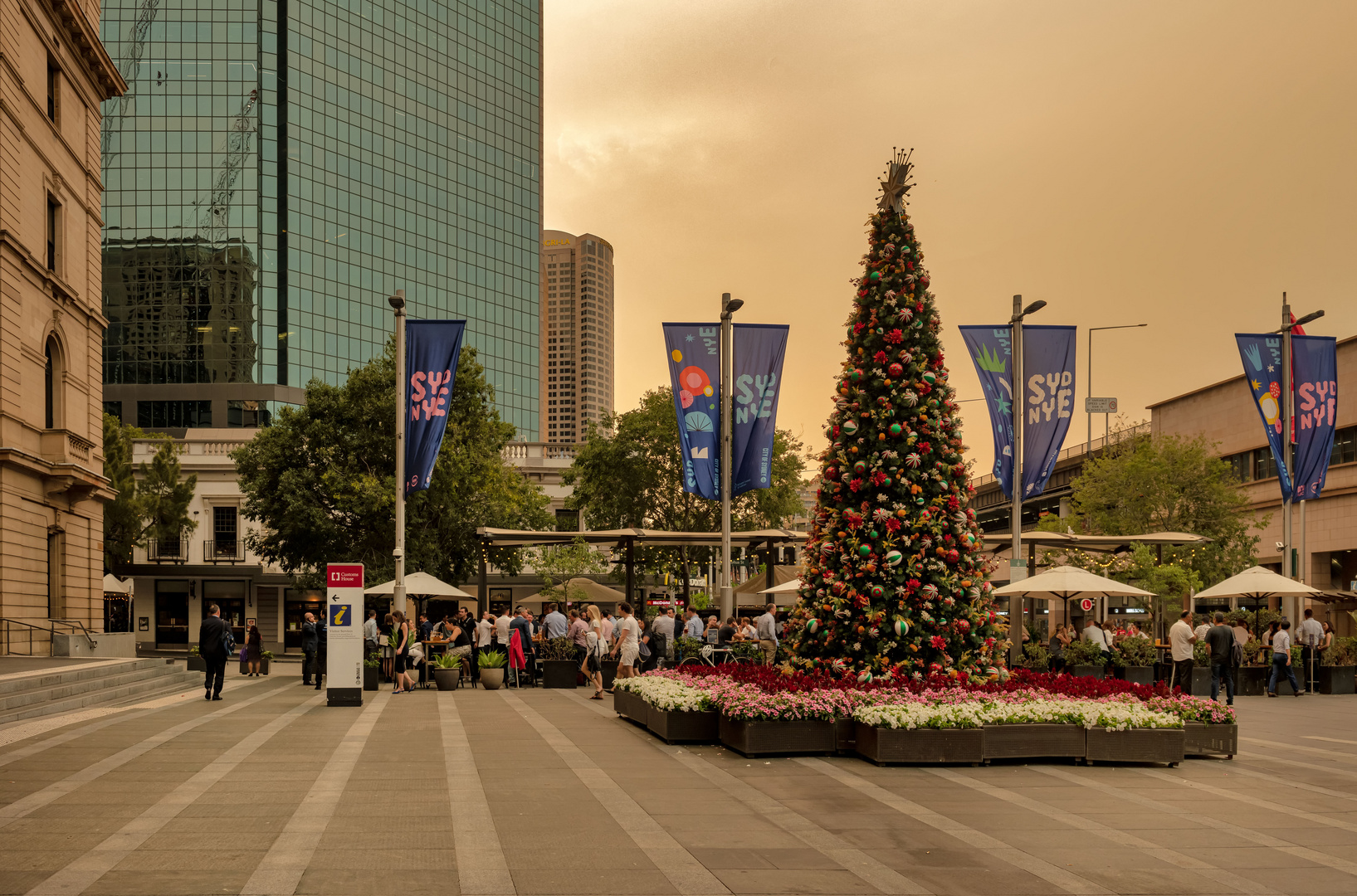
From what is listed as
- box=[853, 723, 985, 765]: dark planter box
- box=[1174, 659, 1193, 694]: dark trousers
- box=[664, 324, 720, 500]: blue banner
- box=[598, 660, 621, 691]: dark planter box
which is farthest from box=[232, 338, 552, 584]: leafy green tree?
box=[853, 723, 985, 765]: dark planter box

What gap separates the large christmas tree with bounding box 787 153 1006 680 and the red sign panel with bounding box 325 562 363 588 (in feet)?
28.9

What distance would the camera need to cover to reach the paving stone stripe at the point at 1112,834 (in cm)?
770

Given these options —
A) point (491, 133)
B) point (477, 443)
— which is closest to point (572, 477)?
point (477, 443)

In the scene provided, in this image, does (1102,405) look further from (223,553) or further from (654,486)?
(223,553)

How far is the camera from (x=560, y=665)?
82.4ft

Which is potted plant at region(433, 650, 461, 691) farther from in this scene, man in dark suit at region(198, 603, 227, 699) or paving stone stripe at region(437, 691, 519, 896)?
paving stone stripe at region(437, 691, 519, 896)

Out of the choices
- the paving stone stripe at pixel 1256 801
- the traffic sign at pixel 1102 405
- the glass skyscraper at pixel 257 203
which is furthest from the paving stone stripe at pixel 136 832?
the glass skyscraper at pixel 257 203

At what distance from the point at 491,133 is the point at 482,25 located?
10234mm

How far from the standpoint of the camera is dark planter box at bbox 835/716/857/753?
1346 cm

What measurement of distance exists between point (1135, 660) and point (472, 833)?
19.8m

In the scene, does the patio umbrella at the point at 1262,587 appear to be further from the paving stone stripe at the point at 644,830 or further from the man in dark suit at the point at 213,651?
the man in dark suit at the point at 213,651

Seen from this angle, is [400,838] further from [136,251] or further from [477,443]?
[136,251]

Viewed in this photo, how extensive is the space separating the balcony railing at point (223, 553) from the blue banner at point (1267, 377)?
44.9m

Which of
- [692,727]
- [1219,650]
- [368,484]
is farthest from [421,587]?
[1219,650]
